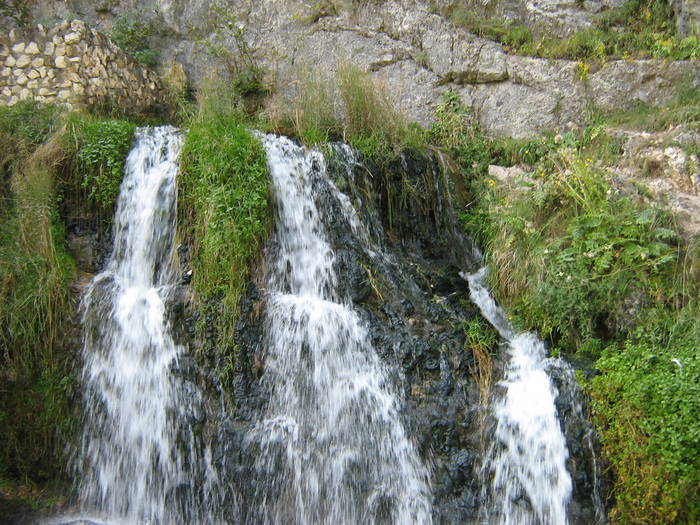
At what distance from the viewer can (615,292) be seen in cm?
413

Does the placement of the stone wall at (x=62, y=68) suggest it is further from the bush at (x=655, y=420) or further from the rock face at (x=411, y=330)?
the bush at (x=655, y=420)

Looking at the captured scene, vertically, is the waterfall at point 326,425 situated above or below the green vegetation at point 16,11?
below

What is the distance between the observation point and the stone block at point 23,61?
589 cm

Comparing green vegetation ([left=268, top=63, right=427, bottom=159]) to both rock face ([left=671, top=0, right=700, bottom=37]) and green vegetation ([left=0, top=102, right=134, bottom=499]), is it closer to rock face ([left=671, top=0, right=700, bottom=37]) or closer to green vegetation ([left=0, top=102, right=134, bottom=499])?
green vegetation ([left=0, top=102, right=134, bottom=499])

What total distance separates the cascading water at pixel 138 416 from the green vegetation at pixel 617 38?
19.2ft

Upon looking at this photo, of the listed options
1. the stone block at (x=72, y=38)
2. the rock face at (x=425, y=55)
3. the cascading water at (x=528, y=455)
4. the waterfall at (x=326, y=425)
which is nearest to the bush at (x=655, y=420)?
the cascading water at (x=528, y=455)

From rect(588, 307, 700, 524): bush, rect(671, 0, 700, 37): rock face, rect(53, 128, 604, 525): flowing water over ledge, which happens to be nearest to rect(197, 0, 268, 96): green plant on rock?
rect(53, 128, 604, 525): flowing water over ledge

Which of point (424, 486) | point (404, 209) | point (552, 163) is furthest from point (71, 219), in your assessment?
point (552, 163)

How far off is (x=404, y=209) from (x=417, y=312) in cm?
147

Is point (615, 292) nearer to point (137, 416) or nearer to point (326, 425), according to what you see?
point (326, 425)

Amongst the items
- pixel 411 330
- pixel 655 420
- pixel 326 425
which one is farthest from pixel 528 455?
pixel 326 425

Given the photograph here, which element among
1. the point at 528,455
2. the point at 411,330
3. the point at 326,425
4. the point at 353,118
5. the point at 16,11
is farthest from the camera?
the point at 16,11

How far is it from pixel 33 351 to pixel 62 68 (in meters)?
3.71

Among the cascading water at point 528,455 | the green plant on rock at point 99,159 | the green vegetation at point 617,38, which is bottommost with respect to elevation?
the cascading water at point 528,455
